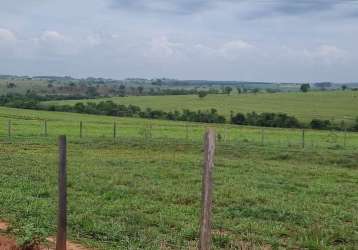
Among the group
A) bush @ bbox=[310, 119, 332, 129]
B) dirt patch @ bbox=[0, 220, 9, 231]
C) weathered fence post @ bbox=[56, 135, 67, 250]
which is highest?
weathered fence post @ bbox=[56, 135, 67, 250]

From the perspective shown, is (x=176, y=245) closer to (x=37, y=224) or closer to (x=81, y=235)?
(x=81, y=235)

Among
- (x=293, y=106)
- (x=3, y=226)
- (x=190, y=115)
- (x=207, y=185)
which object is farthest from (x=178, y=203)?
(x=293, y=106)

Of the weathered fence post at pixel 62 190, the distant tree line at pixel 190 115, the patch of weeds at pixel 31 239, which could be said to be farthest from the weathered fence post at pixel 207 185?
the distant tree line at pixel 190 115

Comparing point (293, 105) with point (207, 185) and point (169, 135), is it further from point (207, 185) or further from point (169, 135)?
point (207, 185)

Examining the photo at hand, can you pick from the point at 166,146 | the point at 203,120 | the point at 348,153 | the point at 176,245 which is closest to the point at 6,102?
the point at 203,120

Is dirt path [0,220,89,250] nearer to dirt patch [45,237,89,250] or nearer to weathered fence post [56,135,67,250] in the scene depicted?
dirt patch [45,237,89,250]

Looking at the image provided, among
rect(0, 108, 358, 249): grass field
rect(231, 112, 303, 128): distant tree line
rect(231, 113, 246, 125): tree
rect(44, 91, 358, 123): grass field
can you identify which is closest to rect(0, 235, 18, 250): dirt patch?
rect(0, 108, 358, 249): grass field

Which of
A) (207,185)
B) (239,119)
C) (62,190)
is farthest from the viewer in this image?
(239,119)

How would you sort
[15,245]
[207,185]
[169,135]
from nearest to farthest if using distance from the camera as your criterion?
[207,185] < [15,245] < [169,135]

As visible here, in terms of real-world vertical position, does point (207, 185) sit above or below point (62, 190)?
above

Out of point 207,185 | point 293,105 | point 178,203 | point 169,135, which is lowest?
point 169,135

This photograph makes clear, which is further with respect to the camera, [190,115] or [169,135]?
[190,115]

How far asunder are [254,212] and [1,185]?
6763mm

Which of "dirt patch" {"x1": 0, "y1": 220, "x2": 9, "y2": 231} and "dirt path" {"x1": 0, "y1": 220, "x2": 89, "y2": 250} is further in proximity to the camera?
"dirt patch" {"x1": 0, "y1": 220, "x2": 9, "y2": 231}
